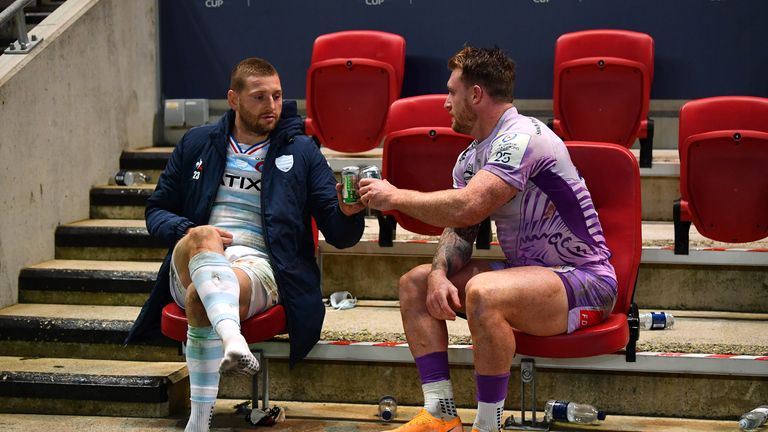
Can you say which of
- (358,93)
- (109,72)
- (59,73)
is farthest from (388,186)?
(109,72)

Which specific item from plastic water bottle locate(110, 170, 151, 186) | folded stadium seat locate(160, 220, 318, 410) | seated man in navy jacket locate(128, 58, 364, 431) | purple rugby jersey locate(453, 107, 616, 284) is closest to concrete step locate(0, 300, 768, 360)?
folded stadium seat locate(160, 220, 318, 410)

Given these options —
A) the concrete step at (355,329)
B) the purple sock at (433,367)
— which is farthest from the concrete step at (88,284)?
the purple sock at (433,367)

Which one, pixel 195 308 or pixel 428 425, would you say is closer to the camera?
pixel 428 425

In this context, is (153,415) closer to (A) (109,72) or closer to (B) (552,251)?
(B) (552,251)

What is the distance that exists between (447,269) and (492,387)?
400 mm

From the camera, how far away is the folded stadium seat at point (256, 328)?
10.6 ft

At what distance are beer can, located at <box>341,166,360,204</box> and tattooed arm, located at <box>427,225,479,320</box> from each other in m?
0.31

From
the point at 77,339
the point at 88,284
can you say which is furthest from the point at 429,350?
the point at 88,284

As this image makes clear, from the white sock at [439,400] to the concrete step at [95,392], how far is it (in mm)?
1036

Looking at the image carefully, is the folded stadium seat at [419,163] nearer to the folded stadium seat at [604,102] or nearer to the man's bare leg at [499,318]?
the man's bare leg at [499,318]

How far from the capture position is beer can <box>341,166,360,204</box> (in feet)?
10.1

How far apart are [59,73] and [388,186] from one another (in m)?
2.37

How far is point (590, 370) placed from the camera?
349 cm

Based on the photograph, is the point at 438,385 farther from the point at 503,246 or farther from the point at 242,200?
the point at 242,200
